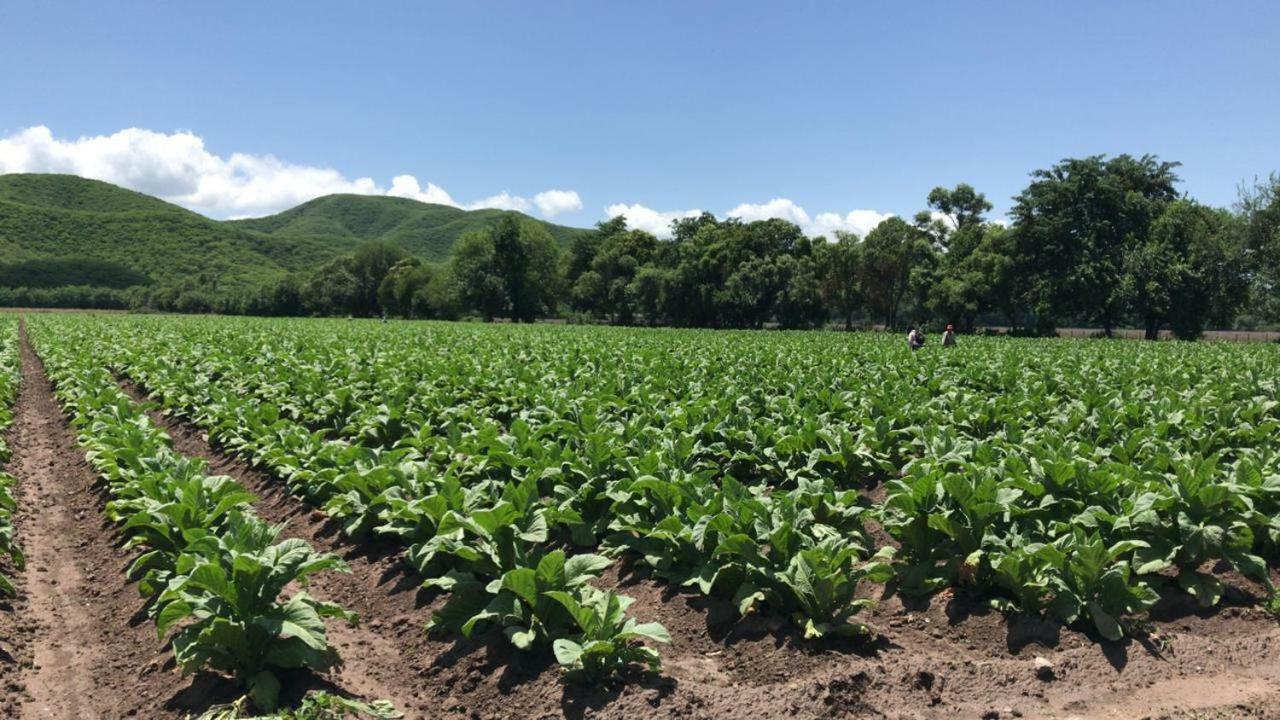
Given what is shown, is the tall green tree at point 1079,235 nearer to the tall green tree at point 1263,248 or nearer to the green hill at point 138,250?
the tall green tree at point 1263,248

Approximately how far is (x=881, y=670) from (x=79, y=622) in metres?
5.96

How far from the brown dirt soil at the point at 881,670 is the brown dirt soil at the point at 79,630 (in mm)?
1141

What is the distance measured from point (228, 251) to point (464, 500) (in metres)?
180

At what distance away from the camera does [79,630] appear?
18.6ft

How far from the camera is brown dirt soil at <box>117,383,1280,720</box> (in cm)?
425

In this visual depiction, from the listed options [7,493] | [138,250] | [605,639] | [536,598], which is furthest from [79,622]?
[138,250]

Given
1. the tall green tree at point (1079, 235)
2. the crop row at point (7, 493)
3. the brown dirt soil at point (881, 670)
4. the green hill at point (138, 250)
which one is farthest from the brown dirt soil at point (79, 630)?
the green hill at point (138, 250)

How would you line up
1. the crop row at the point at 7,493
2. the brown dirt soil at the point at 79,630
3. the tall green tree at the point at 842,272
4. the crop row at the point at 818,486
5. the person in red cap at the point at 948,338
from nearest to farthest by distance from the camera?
the brown dirt soil at the point at 79,630 → the crop row at the point at 818,486 → the crop row at the point at 7,493 → the person in red cap at the point at 948,338 → the tall green tree at the point at 842,272

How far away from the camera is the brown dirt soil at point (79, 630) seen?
4.53 meters

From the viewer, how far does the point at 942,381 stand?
15.3 m

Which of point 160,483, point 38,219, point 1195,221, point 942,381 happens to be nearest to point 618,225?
point 1195,221

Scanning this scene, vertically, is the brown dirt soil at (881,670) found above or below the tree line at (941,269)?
below

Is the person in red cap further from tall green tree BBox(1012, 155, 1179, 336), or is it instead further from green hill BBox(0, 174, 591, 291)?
green hill BBox(0, 174, 591, 291)

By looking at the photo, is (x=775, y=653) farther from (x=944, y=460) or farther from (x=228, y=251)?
(x=228, y=251)
